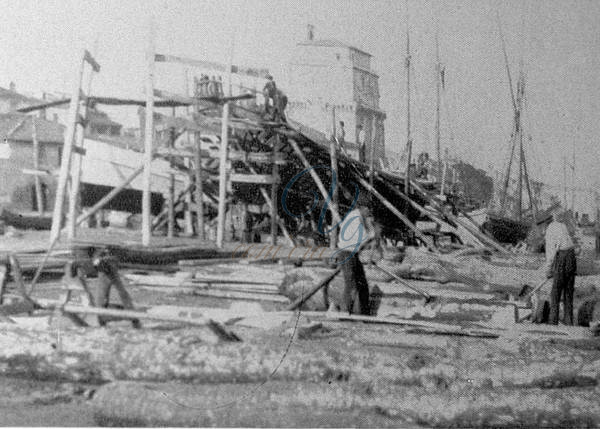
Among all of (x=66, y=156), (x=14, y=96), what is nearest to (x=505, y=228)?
(x=66, y=156)

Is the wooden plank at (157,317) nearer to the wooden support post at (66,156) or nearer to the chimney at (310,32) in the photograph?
the wooden support post at (66,156)

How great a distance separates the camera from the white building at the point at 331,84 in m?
8.27

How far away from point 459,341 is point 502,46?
417 cm

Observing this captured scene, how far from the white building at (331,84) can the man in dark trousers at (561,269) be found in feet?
10.8

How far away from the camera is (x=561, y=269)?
7.08 m

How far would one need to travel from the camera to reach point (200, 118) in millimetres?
11070

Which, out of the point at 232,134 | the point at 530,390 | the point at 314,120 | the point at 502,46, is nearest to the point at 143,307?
the point at 530,390

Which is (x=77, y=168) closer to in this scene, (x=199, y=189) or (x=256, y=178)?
(x=199, y=189)

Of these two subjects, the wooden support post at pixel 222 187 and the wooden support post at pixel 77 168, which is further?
the wooden support post at pixel 222 187

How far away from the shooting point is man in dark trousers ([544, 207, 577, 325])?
277 inches

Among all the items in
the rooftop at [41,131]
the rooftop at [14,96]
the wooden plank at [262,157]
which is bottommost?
the wooden plank at [262,157]

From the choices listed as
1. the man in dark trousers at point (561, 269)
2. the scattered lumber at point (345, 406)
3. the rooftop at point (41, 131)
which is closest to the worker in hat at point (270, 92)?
the man in dark trousers at point (561, 269)

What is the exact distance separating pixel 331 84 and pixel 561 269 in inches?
253

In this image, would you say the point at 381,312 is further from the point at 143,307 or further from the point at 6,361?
the point at 6,361
